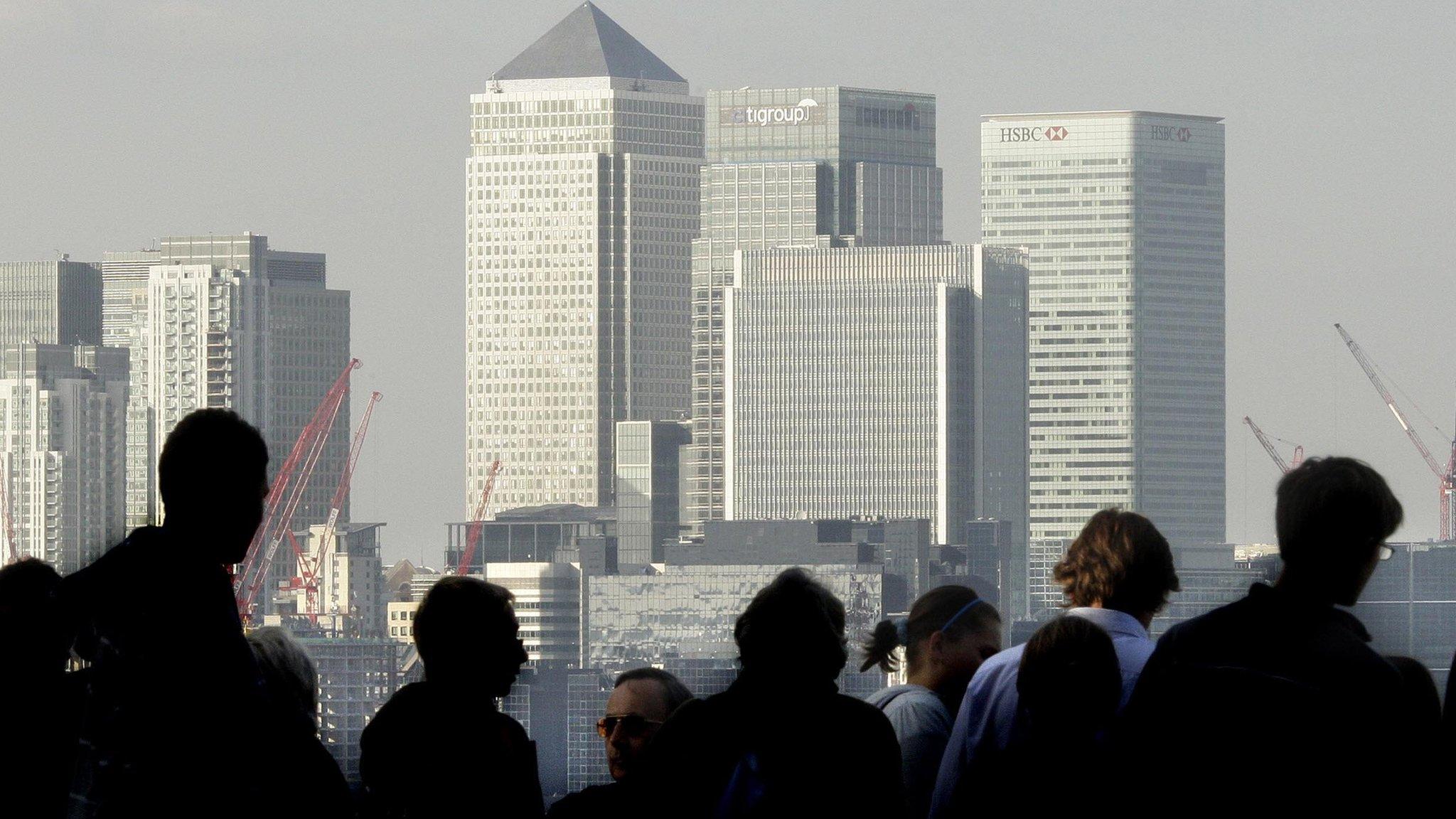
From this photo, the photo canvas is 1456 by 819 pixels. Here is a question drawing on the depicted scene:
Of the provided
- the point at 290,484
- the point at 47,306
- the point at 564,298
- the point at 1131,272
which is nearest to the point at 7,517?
the point at 290,484

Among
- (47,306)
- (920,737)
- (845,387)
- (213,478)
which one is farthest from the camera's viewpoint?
(47,306)

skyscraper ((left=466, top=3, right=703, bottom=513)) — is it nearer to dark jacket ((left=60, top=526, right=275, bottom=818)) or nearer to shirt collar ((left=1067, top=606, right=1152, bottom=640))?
shirt collar ((left=1067, top=606, right=1152, bottom=640))

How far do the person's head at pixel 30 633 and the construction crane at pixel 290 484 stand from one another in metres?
138

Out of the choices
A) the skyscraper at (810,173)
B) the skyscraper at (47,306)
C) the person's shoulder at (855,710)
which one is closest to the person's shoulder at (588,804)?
the person's shoulder at (855,710)

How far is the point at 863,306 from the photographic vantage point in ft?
502

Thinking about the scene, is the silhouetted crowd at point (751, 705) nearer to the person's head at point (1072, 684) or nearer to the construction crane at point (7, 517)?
the person's head at point (1072, 684)

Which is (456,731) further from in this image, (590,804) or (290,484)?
(290,484)

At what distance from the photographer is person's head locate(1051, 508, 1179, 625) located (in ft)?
20.3

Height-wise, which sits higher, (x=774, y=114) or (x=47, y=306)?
(x=774, y=114)

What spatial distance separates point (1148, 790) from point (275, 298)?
612ft

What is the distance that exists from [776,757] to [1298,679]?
1.13 meters

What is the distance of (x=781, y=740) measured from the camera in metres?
5.19

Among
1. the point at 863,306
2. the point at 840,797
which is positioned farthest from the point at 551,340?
the point at 840,797

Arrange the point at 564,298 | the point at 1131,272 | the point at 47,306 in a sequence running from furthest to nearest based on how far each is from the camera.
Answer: the point at 47,306 < the point at 1131,272 < the point at 564,298
